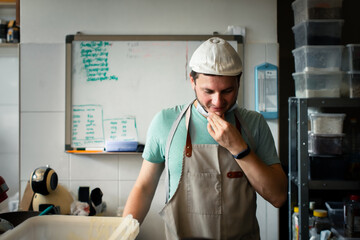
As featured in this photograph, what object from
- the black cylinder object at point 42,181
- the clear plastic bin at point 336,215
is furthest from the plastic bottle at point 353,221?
the black cylinder object at point 42,181

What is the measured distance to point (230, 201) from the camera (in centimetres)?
137

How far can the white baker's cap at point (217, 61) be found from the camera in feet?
4.15

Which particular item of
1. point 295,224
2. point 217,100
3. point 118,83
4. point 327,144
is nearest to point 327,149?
point 327,144

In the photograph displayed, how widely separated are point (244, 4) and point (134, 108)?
1168 mm

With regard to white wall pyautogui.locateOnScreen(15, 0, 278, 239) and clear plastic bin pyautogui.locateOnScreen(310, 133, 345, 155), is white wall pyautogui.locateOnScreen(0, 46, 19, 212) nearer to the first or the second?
white wall pyautogui.locateOnScreen(15, 0, 278, 239)

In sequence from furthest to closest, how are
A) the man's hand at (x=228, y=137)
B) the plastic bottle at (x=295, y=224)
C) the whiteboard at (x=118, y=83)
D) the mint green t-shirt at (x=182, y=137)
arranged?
the whiteboard at (x=118, y=83)
the plastic bottle at (x=295, y=224)
the mint green t-shirt at (x=182, y=137)
the man's hand at (x=228, y=137)

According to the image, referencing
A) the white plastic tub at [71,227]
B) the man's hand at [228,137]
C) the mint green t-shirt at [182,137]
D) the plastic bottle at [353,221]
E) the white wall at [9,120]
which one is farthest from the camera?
the white wall at [9,120]

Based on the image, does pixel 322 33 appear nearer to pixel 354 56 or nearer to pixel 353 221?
pixel 354 56

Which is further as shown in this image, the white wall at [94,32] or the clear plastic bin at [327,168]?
the white wall at [94,32]

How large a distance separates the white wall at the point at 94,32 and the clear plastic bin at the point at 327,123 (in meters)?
0.49

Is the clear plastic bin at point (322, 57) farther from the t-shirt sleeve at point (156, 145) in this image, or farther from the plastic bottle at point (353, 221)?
the t-shirt sleeve at point (156, 145)

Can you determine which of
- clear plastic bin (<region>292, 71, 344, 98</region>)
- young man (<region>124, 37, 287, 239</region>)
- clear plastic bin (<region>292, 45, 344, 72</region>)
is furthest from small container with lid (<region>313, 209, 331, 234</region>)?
young man (<region>124, 37, 287, 239</region>)

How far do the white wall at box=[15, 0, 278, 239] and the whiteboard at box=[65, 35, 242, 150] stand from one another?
0.10 meters

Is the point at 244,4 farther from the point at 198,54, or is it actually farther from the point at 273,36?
the point at 198,54
